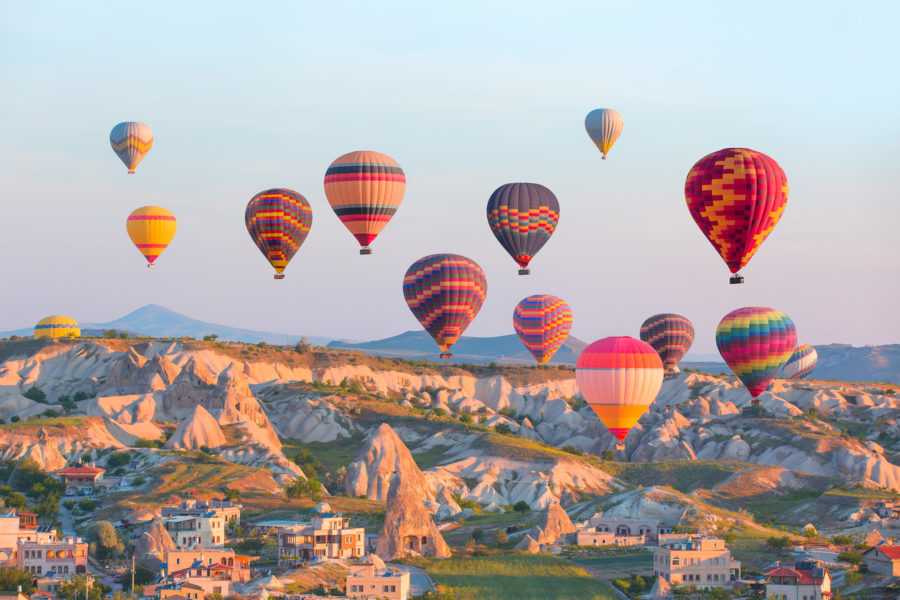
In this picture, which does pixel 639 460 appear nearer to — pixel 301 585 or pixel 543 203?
pixel 543 203

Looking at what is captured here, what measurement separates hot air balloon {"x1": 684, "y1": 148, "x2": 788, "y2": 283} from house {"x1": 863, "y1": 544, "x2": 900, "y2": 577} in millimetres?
24358

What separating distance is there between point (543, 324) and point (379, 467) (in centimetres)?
2367

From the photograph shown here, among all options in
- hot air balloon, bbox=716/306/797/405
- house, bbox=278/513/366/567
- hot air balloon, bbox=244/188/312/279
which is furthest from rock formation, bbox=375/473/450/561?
hot air balloon, bbox=716/306/797/405

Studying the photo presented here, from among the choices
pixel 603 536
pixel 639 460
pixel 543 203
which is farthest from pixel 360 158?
pixel 639 460

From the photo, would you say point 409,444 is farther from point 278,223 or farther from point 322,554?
point 322,554

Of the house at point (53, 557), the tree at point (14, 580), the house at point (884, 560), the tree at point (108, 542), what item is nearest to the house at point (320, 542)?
the tree at point (108, 542)

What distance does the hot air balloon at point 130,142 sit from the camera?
5876 inches

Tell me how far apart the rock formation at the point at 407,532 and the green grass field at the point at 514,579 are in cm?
197

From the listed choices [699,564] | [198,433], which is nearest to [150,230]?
[198,433]

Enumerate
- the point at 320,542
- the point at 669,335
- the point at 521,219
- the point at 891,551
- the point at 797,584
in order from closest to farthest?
the point at 797,584 → the point at 891,551 → the point at 320,542 → the point at 521,219 → the point at 669,335

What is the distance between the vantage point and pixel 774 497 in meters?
156

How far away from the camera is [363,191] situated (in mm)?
111125

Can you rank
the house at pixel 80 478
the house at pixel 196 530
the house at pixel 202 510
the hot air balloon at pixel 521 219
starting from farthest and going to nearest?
1. the house at pixel 80 478
2. the house at pixel 202 510
3. the hot air balloon at pixel 521 219
4. the house at pixel 196 530

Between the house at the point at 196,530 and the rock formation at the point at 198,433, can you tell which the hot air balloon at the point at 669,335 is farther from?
the house at the point at 196,530
